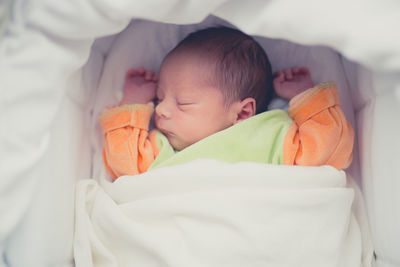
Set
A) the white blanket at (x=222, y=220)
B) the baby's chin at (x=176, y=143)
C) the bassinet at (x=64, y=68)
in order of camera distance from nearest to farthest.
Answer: the bassinet at (x=64, y=68)
the white blanket at (x=222, y=220)
the baby's chin at (x=176, y=143)

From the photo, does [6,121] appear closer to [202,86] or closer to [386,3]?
[202,86]

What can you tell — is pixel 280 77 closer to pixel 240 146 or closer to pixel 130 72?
pixel 240 146

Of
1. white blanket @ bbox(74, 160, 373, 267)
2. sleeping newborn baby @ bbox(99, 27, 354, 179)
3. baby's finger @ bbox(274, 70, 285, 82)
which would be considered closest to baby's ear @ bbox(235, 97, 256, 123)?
sleeping newborn baby @ bbox(99, 27, 354, 179)

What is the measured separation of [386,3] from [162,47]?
2.22ft

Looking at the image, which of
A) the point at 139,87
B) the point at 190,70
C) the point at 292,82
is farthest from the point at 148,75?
the point at 292,82

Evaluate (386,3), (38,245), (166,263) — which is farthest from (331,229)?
(38,245)

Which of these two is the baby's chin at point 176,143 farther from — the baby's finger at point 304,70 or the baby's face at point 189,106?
the baby's finger at point 304,70

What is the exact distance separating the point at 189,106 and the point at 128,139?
0.56 feet

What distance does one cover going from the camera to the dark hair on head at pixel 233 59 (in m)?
1.06

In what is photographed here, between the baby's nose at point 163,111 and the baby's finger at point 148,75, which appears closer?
the baby's nose at point 163,111

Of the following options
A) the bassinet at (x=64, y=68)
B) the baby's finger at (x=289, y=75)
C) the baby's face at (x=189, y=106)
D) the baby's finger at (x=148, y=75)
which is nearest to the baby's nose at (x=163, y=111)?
the baby's face at (x=189, y=106)

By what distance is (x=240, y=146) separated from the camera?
1008mm

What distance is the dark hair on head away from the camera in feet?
3.49

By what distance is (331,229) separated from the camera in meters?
0.89
